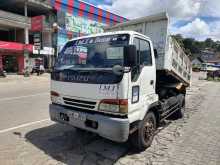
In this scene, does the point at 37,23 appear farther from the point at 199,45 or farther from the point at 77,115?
the point at 199,45

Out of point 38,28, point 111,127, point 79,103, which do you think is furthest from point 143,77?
point 38,28

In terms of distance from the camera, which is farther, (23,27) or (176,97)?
(23,27)

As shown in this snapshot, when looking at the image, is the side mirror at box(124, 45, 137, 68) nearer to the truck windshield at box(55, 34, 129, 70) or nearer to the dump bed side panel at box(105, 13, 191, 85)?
the truck windshield at box(55, 34, 129, 70)

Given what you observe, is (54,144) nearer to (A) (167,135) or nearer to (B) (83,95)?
(B) (83,95)

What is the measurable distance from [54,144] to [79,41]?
2.22 meters

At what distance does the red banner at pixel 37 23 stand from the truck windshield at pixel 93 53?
1198 inches

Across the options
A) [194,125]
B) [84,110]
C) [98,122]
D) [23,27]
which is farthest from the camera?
[23,27]

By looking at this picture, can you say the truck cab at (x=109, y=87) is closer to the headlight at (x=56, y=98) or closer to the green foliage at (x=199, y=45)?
the headlight at (x=56, y=98)

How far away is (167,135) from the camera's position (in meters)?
5.41

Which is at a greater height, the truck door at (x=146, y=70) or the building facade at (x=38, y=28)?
the building facade at (x=38, y=28)

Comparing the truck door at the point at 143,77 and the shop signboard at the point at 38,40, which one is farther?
the shop signboard at the point at 38,40

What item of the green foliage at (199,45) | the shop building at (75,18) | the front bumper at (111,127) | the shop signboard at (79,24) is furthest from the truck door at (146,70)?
the green foliage at (199,45)

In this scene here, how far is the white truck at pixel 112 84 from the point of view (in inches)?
146

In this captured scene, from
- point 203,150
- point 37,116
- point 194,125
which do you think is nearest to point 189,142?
point 203,150
